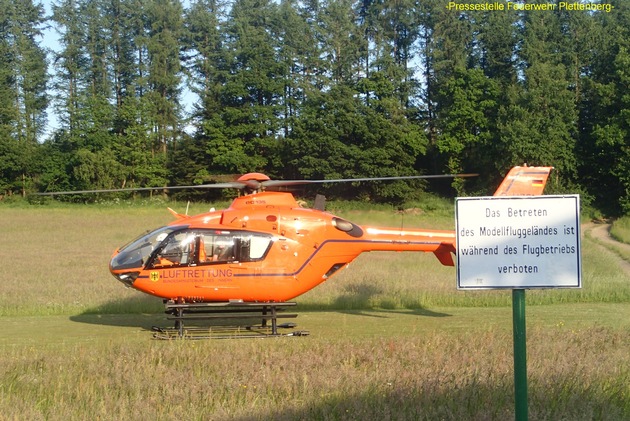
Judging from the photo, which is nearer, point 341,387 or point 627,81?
point 341,387

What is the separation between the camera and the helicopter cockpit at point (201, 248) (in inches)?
589

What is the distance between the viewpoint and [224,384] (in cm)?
908

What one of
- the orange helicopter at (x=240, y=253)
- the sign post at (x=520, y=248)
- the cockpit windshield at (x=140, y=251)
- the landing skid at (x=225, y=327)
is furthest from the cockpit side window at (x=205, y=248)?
the sign post at (x=520, y=248)

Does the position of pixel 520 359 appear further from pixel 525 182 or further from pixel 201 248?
pixel 525 182

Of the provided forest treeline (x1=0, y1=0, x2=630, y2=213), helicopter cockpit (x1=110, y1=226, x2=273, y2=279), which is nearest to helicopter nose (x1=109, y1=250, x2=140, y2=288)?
helicopter cockpit (x1=110, y1=226, x2=273, y2=279)

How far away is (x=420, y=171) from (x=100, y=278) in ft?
140

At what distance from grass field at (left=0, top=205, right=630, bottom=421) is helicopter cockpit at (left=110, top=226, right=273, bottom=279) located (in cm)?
156

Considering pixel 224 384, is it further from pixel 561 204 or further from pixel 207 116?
pixel 207 116

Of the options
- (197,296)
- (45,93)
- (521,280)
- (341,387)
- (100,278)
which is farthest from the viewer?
(45,93)

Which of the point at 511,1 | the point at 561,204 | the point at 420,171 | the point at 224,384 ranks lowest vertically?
the point at 224,384

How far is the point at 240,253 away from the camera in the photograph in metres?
15.0

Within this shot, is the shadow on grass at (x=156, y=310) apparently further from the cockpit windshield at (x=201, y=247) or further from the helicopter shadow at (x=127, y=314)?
the cockpit windshield at (x=201, y=247)

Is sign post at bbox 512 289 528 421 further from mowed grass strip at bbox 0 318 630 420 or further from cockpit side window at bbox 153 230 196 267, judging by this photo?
cockpit side window at bbox 153 230 196 267

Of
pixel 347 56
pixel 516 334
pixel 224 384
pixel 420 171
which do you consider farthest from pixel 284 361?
pixel 347 56
